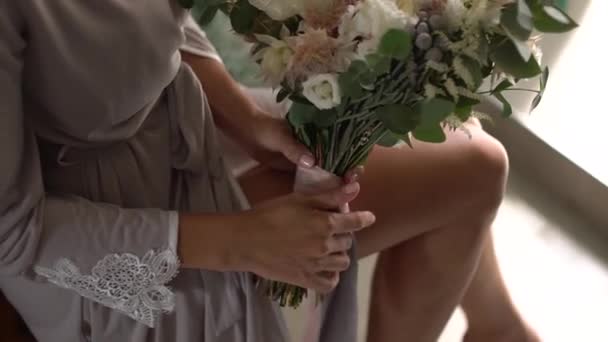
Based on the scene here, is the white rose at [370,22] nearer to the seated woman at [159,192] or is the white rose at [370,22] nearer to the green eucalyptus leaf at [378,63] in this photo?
the green eucalyptus leaf at [378,63]

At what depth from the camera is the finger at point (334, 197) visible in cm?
89

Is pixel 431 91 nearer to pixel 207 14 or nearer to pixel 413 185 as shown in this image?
pixel 207 14

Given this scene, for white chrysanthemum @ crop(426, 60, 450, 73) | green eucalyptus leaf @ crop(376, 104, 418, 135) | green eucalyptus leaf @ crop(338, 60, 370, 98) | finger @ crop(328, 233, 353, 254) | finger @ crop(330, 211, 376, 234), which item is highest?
white chrysanthemum @ crop(426, 60, 450, 73)

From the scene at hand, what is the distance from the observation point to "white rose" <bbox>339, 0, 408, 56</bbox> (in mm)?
667

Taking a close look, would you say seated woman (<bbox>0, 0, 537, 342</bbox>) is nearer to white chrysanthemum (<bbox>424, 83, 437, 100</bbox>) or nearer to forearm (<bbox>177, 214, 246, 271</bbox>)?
forearm (<bbox>177, 214, 246, 271</bbox>)

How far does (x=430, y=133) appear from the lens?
2.49ft

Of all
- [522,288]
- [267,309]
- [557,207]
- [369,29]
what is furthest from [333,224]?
[557,207]

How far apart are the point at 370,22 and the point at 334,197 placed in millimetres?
276

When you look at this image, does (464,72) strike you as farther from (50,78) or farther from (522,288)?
(522,288)

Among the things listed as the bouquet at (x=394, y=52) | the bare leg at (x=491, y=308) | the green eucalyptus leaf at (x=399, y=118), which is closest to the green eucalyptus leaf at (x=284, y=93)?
the bouquet at (x=394, y=52)

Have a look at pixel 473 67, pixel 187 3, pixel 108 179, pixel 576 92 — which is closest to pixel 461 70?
pixel 473 67

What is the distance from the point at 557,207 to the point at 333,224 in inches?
41.9

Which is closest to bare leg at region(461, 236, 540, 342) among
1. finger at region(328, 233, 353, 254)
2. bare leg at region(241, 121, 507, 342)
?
bare leg at region(241, 121, 507, 342)

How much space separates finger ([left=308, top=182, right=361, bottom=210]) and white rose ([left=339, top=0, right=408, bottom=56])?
24cm
